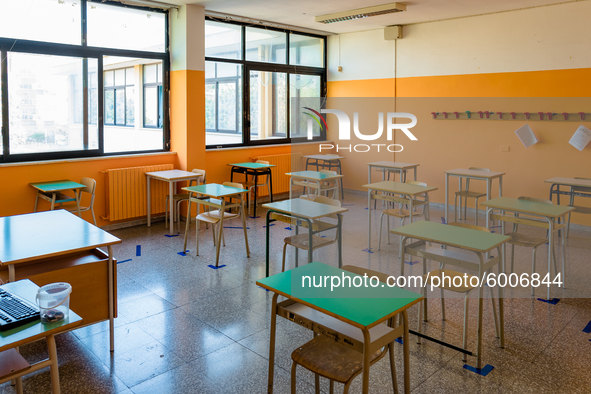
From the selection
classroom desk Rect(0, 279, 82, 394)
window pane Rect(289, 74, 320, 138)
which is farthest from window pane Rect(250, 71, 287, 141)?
classroom desk Rect(0, 279, 82, 394)

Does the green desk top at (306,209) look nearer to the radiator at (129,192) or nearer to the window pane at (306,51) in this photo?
the radiator at (129,192)

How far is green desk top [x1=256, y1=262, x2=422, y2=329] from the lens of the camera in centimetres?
202

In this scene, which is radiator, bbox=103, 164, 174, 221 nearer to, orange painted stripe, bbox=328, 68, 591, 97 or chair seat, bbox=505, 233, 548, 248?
orange painted stripe, bbox=328, 68, 591, 97

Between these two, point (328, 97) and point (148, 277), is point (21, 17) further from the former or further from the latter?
point (328, 97)

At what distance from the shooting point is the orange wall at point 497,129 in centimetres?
641

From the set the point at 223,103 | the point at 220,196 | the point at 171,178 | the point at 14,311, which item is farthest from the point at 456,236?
the point at 223,103

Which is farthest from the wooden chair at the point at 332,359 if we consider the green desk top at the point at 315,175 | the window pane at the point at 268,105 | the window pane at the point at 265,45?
the window pane at the point at 265,45

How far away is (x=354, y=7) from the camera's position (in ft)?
22.0

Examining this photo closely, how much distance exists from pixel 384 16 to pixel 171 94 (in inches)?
139

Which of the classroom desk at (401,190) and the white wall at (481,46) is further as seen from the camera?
the white wall at (481,46)

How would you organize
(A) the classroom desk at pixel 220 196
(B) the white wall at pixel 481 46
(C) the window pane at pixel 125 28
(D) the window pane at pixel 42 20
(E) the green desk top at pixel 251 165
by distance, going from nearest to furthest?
(A) the classroom desk at pixel 220 196 < (D) the window pane at pixel 42 20 < (C) the window pane at pixel 125 28 < (B) the white wall at pixel 481 46 < (E) the green desk top at pixel 251 165

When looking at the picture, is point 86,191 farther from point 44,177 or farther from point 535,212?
point 535,212

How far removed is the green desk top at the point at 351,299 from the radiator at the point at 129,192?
429 centimetres

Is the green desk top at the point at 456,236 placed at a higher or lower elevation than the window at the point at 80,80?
lower
